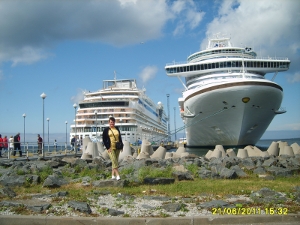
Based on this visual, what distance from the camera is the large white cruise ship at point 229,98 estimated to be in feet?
95.5

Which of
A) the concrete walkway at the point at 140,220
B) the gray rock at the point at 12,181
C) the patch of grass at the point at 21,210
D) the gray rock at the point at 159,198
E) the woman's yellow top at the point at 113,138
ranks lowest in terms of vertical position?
the concrete walkway at the point at 140,220

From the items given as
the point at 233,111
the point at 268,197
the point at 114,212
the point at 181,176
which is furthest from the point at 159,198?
the point at 233,111

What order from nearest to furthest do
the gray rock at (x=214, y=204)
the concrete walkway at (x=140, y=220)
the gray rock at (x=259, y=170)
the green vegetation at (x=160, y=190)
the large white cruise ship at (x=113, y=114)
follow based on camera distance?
the concrete walkway at (x=140, y=220) → the gray rock at (x=214, y=204) → the green vegetation at (x=160, y=190) → the gray rock at (x=259, y=170) → the large white cruise ship at (x=113, y=114)

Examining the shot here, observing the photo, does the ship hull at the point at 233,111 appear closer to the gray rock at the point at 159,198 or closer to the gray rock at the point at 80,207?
the gray rock at the point at 159,198

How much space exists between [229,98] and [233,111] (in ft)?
5.44

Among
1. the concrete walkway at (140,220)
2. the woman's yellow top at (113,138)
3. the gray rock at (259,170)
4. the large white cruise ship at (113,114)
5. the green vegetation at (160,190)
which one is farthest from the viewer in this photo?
the large white cruise ship at (113,114)

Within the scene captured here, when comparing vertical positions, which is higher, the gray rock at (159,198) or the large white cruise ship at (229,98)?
the large white cruise ship at (229,98)

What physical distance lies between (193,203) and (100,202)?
194 cm

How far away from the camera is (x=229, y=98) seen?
1155 inches

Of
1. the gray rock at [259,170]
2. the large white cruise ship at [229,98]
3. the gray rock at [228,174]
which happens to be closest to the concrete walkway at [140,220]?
the gray rock at [228,174]

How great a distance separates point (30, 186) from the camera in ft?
29.9

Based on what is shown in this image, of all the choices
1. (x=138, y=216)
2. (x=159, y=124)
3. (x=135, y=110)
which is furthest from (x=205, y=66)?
(x=159, y=124)

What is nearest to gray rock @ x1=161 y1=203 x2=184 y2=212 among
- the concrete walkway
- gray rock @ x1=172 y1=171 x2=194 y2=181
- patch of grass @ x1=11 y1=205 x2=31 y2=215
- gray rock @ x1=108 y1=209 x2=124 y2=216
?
the concrete walkway

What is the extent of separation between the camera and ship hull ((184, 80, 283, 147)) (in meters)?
28.9
